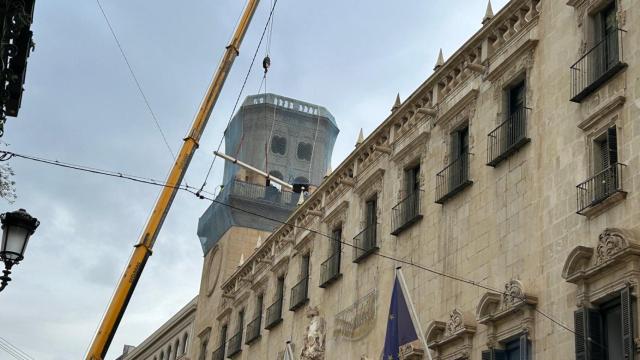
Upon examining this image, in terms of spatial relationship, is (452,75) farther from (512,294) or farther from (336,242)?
(336,242)

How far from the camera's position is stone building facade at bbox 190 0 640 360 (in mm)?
21906

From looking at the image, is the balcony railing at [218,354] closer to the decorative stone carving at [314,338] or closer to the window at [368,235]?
the decorative stone carving at [314,338]

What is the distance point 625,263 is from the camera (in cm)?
2083

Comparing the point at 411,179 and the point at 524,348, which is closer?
the point at 524,348

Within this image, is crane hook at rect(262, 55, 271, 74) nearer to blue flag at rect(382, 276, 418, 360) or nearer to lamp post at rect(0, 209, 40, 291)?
blue flag at rect(382, 276, 418, 360)

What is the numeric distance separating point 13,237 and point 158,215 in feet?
57.4

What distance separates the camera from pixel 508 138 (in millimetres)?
26531

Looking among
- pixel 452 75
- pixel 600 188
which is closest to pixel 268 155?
pixel 452 75

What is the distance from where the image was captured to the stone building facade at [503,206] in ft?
71.9

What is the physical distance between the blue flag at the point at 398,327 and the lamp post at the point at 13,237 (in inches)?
498

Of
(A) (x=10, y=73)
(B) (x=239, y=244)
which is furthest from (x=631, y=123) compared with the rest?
(B) (x=239, y=244)

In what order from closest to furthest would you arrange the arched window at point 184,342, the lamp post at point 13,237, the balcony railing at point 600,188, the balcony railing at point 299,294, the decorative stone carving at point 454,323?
the lamp post at point 13,237 < the balcony railing at point 600,188 < the decorative stone carving at point 454,323 < the balcony railing at point 299,294 < the arched window at point 184,342

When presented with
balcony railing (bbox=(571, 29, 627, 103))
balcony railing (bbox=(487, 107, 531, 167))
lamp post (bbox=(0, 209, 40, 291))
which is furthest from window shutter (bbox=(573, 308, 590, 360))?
lamp post (bbox=(0, 209, 40, 291))

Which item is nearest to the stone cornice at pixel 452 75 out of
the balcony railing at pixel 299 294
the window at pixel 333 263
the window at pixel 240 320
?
the window at pixel 333 263
